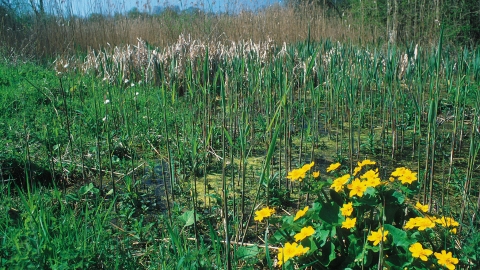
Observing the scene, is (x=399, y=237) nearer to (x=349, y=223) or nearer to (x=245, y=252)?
(x=349, y=223)

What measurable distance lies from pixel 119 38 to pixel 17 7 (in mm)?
4893

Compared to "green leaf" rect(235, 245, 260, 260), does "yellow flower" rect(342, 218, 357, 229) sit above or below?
above

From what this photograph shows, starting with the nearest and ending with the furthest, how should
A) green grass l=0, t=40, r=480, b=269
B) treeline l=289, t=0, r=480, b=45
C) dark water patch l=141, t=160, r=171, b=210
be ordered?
1. green grass l=0, t=40, r=480, b=269
2. dark water patch l=141, t=160, r=171, b=210
3. treeline l=289, t=0, r=480, b=45

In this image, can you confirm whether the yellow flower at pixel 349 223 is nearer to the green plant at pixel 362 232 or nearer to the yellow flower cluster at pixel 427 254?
the green plant at pixel 362 232

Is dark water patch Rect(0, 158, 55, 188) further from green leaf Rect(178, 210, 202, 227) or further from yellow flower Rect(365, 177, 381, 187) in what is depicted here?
yellow flower Rect(365, 177, 381, 187)

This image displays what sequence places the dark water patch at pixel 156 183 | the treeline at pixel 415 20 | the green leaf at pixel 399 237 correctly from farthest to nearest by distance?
the treeline at pixel 415 20, the dark water patch at pixel 156 183, the green leaf at pixel 399 237

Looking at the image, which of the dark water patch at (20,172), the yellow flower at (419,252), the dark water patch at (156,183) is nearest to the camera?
the yellow flower at (419,252)

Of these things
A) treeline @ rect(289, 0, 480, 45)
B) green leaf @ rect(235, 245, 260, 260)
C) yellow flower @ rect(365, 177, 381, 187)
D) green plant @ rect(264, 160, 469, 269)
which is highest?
treeline @ rect(289, 0, 480, 45)

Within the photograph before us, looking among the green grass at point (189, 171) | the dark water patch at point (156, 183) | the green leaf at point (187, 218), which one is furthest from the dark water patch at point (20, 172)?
the green leaf at point (187, 218)

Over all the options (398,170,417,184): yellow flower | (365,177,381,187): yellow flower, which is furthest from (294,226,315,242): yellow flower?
(398,170,417,184): yellow flower

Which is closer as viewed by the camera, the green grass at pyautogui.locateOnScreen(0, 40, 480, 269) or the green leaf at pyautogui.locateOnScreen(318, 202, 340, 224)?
the green leaf at pyautogui.locateOnScreen(318, 202, 340, 224)

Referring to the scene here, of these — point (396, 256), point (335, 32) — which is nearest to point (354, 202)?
point (396, 256)

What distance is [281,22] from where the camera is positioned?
8.70 m

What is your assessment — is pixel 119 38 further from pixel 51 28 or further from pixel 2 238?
pixel 2 238
